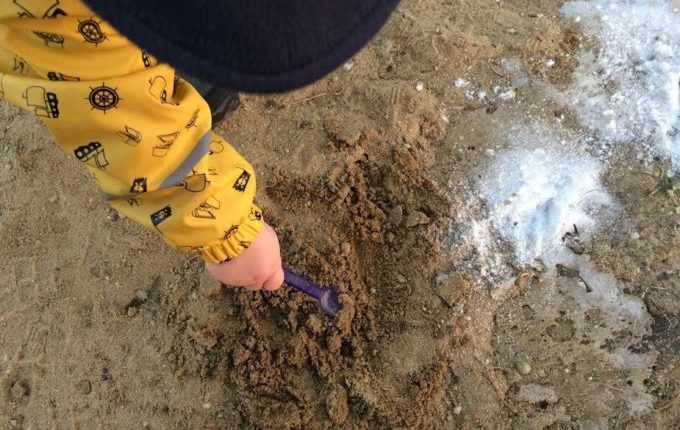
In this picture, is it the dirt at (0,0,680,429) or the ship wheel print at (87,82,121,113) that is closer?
the ship wheel print at (87,82,121,113)

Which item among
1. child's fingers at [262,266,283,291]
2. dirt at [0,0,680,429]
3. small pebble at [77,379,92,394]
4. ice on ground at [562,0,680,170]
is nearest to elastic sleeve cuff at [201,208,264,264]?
child's fingers at [262,266,283,291]

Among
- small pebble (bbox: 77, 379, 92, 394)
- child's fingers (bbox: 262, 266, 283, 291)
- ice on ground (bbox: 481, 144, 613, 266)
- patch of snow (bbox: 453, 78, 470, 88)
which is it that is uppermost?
patch of snow (bbox: 453, 78, 470, 88)

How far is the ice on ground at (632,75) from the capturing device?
1825 millimetres

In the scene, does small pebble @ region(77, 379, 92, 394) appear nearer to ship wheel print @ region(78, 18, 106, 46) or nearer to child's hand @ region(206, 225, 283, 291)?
child's hand @ region(206, 225, 283, 291)

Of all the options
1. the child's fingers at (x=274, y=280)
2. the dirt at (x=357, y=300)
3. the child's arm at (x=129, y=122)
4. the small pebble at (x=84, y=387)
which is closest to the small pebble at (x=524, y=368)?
the dirt at (x=357, y=300)

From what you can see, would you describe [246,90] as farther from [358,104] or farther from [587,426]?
[587,426]

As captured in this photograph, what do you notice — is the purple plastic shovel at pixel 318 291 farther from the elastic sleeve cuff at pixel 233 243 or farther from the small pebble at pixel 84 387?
the small pebble at pixel 84 387

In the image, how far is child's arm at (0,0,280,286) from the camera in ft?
3.43

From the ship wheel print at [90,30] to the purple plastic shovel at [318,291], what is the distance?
2.37ft

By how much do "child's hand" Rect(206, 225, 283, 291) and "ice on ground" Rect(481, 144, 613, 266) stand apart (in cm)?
64

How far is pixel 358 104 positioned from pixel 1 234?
1023mm

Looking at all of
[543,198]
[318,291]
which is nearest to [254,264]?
[318,291]

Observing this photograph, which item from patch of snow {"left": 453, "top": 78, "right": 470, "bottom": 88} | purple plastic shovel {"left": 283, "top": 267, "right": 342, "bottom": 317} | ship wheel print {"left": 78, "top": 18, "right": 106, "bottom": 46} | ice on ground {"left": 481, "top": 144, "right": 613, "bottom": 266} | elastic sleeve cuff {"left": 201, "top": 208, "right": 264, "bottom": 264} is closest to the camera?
ship wheel print {"left": 78, "top": 18, "right": 106, "bottom": 46}

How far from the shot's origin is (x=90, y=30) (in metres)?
1.04
